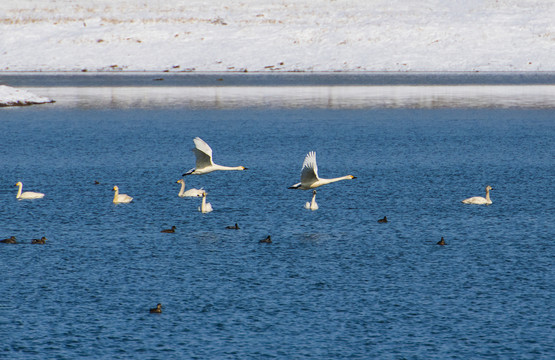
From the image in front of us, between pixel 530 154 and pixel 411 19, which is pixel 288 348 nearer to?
pixel 530 154

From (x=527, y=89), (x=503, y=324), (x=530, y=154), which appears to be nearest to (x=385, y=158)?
(x=530, y=154)

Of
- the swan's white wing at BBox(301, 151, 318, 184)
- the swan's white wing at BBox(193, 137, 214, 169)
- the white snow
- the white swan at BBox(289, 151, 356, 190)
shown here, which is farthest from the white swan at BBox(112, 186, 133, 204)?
the white snow

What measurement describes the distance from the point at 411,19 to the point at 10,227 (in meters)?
120

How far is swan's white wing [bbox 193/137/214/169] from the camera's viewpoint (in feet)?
120

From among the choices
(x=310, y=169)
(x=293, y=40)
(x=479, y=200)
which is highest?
(x=293, y=40)

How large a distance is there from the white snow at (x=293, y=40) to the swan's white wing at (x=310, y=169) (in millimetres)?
98711

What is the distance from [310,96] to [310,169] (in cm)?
7380

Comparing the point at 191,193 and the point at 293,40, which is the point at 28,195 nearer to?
the point at 191,193

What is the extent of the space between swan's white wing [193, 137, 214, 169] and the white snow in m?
95.3

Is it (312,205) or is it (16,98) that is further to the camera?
(16,98)

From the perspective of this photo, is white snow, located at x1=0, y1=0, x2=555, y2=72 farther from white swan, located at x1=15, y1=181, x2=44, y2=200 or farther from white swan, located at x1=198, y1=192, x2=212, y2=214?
white swan, located at x1=198, y1=192, x2=212, y2=214

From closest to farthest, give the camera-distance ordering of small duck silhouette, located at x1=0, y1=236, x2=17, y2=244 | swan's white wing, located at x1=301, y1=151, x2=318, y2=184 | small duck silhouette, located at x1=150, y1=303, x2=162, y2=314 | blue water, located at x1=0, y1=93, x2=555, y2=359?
blue water, located at x1=0, y1=93, x2=555, y2=359
small duck silhouette, located at x1=150, y1=303, x2=162, y2=314
small duck silhouette, located at x1=0, y1=236, x2=17, y2=244
swan's white wing, located at x1=301, y1=151, x2=318, y2=184

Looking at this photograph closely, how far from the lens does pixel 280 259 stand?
2984cm

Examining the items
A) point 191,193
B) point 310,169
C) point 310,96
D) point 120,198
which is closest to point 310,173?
point 310,169
